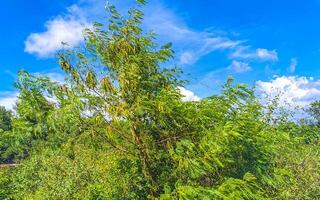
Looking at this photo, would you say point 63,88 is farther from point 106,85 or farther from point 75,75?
point 106,85

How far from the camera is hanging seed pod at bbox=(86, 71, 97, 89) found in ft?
40.1

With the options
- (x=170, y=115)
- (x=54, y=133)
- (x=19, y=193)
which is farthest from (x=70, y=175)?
(x=170, y=115)

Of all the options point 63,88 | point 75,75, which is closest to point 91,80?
point 75,75

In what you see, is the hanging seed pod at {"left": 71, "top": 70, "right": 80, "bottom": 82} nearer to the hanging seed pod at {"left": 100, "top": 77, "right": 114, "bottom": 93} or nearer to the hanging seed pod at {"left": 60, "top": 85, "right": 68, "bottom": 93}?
the hanging seed pod at {"left": 60, "top": 85, "right": 68, "bottom": 93}

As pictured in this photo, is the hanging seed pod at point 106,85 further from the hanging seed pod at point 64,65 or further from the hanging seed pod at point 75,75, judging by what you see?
the hanging seed pod at point 64,65

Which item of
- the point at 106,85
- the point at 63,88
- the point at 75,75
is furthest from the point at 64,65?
the point at 106,85

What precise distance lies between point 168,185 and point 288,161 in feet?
24.4

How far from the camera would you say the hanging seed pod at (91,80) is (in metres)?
12.2

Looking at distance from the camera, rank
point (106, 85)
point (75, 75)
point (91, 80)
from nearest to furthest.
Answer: point (106, 85) → point (91, 80) → point (75, 75)

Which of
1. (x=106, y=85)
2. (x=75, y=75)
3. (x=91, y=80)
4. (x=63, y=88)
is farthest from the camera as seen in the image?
(x=75, y=75)

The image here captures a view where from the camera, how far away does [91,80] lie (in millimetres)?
12242

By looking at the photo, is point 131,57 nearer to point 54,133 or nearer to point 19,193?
point 54,133

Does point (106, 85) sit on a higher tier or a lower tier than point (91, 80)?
lower

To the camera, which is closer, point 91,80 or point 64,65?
point 91,80
